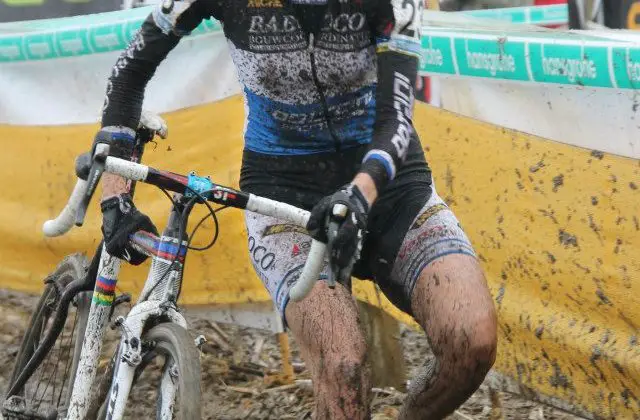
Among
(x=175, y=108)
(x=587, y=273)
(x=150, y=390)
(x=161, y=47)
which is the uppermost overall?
(x=175, y=108)

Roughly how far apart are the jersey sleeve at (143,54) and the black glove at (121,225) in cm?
32

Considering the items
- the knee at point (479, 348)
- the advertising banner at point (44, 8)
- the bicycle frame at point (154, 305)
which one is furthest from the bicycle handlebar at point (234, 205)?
the advertising banner at point (44, 8)

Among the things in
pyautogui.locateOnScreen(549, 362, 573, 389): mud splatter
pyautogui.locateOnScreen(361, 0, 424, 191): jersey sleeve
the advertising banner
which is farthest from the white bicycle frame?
the advertising banner

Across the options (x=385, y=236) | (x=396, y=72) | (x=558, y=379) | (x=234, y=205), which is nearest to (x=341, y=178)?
(x=385, y=236)

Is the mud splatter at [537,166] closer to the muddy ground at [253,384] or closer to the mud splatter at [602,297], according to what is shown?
the mud splatter at [602,297]

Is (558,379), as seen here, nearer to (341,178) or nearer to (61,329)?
(341,178)

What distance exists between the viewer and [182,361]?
3762 millimetres

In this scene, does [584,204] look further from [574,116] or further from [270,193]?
[270,193]

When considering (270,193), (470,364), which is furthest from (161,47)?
(470,364)

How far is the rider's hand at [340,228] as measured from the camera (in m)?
3.34

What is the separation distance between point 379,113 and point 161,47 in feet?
2.92

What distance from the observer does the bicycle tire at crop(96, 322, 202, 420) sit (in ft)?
12.2

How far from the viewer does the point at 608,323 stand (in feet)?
15.7

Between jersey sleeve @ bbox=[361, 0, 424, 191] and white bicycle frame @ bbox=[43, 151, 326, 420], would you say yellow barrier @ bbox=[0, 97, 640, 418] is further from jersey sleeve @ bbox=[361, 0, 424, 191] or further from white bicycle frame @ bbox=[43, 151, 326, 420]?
white bicycle frame @ bbox=[43, 151, 326, 420]
